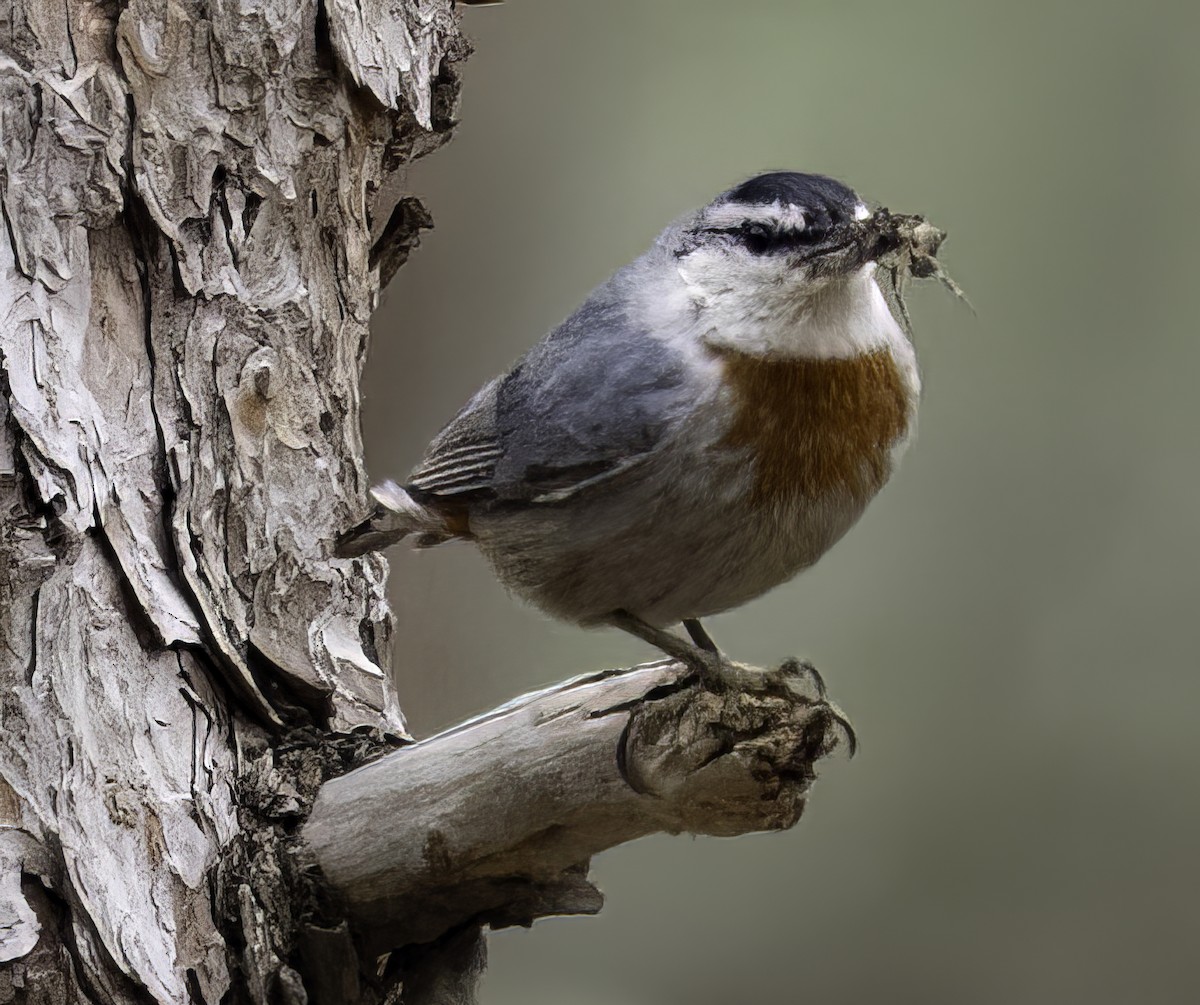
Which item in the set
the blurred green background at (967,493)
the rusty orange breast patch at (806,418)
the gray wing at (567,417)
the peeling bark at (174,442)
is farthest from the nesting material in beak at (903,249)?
the blurred green background at (967,493)

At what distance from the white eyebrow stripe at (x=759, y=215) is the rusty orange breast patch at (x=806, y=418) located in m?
0.19

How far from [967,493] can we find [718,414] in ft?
6.68

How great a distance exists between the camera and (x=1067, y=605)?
12.5 feet

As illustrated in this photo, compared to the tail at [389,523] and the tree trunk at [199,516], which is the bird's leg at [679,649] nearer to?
the tree trunk at [199,516]

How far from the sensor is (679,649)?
2.06 metres

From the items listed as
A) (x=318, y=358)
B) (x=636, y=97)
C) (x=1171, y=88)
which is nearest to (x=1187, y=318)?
(x=1171, y=88)

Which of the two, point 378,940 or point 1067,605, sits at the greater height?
point 1067,605

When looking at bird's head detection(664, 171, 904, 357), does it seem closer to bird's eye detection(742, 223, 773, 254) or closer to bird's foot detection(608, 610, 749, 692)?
bird's eye detection(742, 223, 773, 254)

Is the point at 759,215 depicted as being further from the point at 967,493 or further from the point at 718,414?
the point at 967,493

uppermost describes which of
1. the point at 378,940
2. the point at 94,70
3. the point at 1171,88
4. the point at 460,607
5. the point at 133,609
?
the point at 1171,88

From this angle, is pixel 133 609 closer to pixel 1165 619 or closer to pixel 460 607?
pixel 460 607

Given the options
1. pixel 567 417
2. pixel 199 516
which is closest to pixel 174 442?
pixel 199 516

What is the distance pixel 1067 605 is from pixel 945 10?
171cm

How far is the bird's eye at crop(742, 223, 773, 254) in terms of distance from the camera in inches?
76.4
